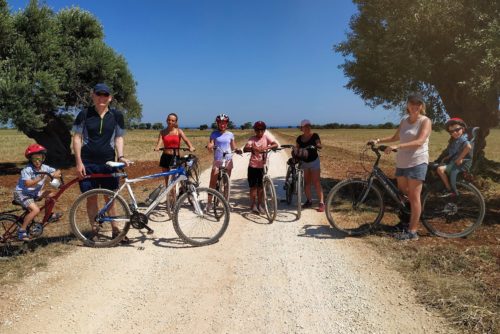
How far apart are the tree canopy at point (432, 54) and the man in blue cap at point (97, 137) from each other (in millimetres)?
7395

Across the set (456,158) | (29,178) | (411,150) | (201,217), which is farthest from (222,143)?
(456,158)

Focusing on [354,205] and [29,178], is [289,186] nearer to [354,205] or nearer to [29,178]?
[354,205]

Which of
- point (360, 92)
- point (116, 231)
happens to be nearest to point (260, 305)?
point (116, 231)

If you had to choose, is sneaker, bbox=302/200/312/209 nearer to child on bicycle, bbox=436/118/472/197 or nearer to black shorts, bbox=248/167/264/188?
black shorts, bbox=248/167/264/188

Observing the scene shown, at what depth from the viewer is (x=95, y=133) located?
568cm

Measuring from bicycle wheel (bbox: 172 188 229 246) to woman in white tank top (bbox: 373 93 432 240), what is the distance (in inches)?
128

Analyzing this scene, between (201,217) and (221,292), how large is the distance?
202 centimetres

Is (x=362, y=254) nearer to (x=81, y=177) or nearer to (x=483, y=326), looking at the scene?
(x=483, y=326)

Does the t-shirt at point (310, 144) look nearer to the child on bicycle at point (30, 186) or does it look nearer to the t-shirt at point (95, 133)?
the t-shirt at point (95, 133)

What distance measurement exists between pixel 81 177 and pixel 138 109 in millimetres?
17769

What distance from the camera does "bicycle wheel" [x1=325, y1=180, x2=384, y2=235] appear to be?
656 centimetres

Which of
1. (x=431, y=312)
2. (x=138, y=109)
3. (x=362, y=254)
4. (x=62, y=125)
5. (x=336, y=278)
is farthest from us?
(x=138, y=109)

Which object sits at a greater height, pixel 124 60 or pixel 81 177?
pixel 124 60

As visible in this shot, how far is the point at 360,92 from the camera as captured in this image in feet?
41.0
